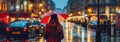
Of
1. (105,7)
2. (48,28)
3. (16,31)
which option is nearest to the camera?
(48,28)

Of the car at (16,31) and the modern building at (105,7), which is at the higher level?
the modern building at (105,7)

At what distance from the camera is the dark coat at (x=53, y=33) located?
1261cm

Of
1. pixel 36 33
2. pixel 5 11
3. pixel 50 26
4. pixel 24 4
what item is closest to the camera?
pixel 50 26

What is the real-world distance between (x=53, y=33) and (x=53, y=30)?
6.8 inches

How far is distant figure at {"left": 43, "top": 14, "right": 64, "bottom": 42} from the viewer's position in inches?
494

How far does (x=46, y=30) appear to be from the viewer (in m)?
12.7

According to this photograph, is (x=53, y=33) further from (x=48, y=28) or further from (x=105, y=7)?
(x=105, y=7)

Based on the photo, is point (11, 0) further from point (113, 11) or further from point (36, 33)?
point (36, 33)

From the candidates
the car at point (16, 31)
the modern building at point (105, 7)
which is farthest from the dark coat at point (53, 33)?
the modern building at point (105, 7)

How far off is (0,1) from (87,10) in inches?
1430

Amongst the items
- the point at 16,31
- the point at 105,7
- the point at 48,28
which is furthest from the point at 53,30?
the point at 105,7

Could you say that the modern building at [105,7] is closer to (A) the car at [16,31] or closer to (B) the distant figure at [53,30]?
(A) the car at [16,31]

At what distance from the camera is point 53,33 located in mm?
12812

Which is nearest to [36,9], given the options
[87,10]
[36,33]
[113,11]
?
[87,10]
